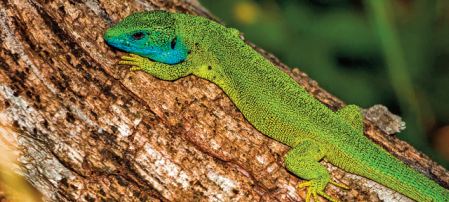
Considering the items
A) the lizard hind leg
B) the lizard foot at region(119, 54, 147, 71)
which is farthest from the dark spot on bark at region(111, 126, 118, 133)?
the lizard hind leg

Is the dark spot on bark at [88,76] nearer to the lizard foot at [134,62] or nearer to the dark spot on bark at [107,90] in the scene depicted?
the dark spot on bark at [107,90]

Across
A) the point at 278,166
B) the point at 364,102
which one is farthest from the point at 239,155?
the point at 364,102

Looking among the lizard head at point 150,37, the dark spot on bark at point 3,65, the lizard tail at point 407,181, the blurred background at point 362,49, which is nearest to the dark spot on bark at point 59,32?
the lizard head at point 150,37

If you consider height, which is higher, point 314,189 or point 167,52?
point 167,52

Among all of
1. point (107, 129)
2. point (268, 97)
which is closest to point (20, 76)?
point (107, 129)

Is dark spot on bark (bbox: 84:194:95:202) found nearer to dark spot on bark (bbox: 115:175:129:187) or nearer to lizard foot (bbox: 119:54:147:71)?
dark spot on bark (bbox: 115:175:129:187)

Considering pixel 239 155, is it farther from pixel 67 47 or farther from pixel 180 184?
pixel 67 47

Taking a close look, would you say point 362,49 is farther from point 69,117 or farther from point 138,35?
point 69,117
